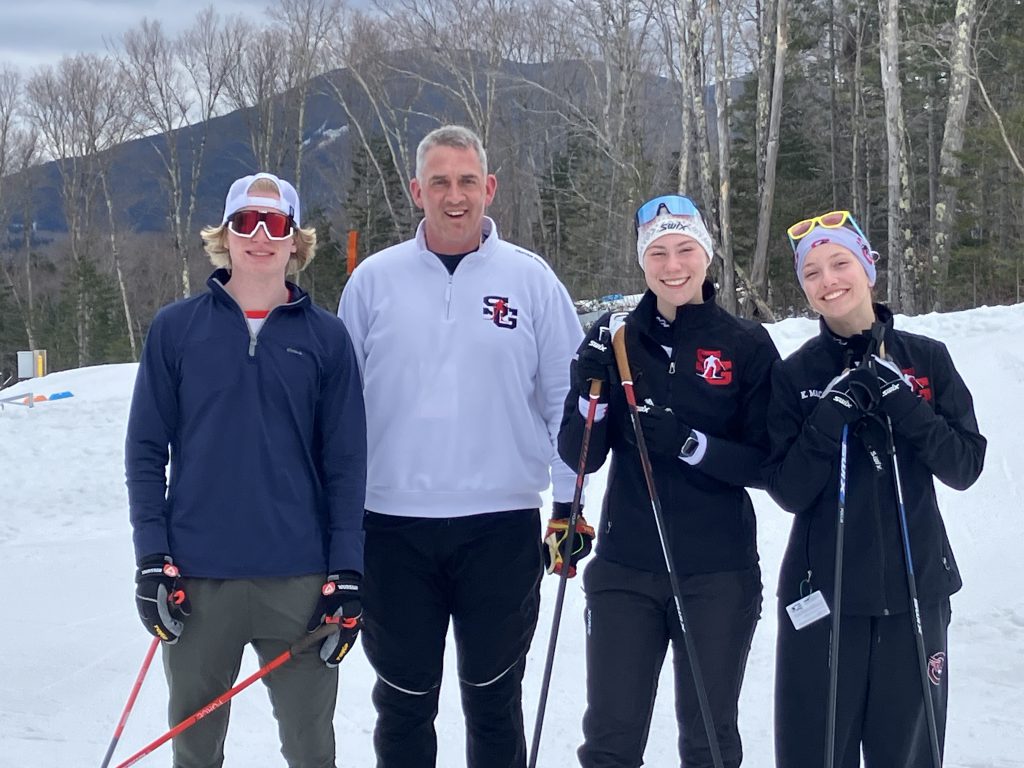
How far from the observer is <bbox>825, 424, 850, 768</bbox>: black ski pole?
256cm

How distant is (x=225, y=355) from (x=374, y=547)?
29.9 inches

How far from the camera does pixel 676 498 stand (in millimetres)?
2768

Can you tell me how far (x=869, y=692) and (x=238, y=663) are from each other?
1729 mm

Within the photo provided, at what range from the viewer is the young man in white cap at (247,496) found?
8.59 ft

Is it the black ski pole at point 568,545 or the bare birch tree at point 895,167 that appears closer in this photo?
the black ski pole at point 568,545

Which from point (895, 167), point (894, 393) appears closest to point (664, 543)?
point (894, 393)

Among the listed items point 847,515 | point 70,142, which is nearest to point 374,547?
point 847,515

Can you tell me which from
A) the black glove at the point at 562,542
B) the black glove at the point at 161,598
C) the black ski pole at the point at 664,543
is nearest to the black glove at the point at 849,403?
the black ski pole at the point at 664,543

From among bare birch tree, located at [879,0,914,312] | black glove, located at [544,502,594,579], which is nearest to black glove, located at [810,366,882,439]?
black glove, located at [544,502,594,579]

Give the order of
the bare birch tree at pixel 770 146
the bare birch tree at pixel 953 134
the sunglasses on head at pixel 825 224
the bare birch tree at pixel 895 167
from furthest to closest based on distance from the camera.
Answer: the bare birch tree at pixel 770 146, the bare birch tree at pixel 895 167, the bare birch tree at pixel 953 134, the sunglasses on head at pixel 825 224

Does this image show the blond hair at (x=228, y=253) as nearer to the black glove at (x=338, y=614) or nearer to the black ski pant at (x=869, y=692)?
Answer: the black glove at (x=338, y=614)

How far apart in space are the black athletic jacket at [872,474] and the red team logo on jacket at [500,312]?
0.82 meters

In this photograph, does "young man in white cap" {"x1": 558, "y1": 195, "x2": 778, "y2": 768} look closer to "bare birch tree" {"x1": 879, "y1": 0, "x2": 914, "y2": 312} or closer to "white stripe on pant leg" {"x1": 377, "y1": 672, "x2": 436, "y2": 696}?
"white stripe on pant leg" {"x1": 377, "y1": 672, "x2": 436, "y2": 696}

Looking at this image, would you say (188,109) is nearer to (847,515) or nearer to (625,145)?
(625,145)
